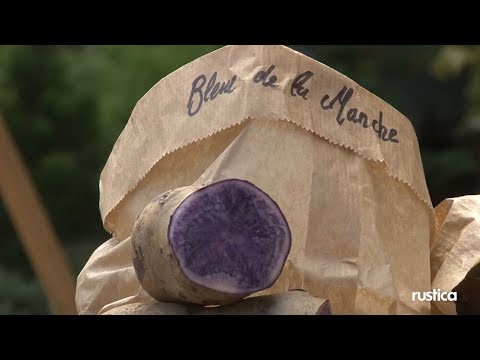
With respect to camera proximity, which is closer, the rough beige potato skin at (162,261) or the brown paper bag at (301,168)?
the rough beige potato skin at (162,261)

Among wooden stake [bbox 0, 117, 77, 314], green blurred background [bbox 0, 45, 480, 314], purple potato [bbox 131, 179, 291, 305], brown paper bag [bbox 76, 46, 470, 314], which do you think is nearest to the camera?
purple potato [bbox 131, 179, 291, 305]

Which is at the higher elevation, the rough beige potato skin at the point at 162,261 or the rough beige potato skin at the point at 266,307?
the rough beige potato skin at the point at 162,261

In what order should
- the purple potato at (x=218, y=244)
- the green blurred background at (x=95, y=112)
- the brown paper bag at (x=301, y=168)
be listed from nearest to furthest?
the purple potato at (x=218, y=244) → the brown paper bag at (x=301, y=168) → the green blurred background at (x=95, y=112)

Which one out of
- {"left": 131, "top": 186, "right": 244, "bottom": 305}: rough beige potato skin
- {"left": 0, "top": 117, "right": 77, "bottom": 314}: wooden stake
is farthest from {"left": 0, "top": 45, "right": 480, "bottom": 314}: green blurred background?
{"left": 131, "top": 186, "right": 244, "bottom": 305}: rough beige potato skin

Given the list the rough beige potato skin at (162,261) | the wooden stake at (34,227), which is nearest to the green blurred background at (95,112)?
the wooden stake at (34,227)

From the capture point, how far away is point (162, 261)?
1.16 metres

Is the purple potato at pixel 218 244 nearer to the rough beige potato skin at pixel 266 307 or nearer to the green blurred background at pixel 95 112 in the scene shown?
the rough beige potato skin at pixel 266 307

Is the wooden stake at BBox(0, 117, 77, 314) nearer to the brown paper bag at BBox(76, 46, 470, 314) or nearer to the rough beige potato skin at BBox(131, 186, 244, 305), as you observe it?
the brown paper bag at BBox(76, 46, 470, 314)

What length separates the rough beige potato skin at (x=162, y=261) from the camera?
114 cm

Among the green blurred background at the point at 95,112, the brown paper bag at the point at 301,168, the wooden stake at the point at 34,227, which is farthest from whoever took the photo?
the green blurred background at the point at 95,112

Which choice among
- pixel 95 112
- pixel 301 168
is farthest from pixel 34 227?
pixel 95 112

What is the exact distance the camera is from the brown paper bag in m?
1.26

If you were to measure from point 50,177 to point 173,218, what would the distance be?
2.69m

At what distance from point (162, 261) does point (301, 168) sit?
228 millimetres
